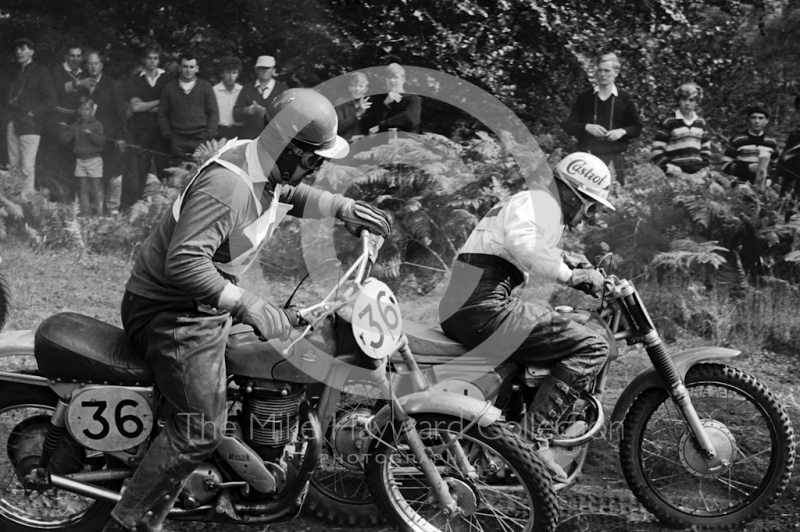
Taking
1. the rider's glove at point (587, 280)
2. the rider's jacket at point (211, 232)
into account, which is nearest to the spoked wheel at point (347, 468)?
the rider's jacket at point (211, 232)

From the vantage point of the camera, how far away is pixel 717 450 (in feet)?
15.3

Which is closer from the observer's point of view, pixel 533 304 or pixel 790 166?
pixel 533 304

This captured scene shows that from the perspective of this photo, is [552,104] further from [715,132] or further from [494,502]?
[494,502]

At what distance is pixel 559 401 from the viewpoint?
14.8 ft

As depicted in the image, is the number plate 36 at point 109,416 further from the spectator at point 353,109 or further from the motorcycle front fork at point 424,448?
the spectator at point 353,109

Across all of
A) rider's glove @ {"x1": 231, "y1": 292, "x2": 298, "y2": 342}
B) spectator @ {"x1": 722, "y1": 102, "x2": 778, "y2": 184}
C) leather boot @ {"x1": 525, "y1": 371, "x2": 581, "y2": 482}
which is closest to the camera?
rider's glove @ {"x1": 231, "y1": 292, "x2": 298, "y2": 342}

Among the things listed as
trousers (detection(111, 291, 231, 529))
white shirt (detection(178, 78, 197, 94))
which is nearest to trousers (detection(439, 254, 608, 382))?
trousers (detection(111, 291, 231, 529))

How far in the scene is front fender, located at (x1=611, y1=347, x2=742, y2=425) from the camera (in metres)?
4.68

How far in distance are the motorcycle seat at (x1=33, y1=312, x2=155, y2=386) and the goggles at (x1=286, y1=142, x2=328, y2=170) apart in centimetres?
122

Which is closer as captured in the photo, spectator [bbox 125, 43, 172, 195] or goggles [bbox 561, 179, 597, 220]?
goggles [bbox 561, 179, 597, 220]

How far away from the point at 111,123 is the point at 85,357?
19.8ft

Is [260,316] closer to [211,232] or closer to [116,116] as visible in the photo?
[211,232]

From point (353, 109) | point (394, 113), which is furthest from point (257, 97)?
point (394, 113)

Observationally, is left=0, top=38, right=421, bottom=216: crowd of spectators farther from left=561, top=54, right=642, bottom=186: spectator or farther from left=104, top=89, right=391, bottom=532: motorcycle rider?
left=104, top=89, right=391, bottom=532: motorcycle rider
